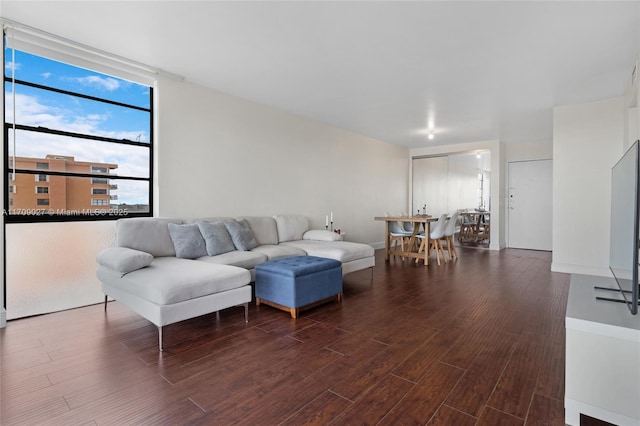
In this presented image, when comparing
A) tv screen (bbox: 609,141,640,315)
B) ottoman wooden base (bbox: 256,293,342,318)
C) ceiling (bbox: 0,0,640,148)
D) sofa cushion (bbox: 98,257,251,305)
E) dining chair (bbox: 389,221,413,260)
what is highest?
ceiling (bbox: 0,0,640,148)

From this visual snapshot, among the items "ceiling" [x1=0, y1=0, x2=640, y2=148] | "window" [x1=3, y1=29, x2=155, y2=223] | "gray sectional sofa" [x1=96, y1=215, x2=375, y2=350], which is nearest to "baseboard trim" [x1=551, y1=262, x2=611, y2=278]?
"ceiling" [x1=0, y1=0, x2=640, y2=148]

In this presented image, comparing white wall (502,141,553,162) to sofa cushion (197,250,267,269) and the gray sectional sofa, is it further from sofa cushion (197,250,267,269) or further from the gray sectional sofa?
sofa cushion (197,250,267,269)

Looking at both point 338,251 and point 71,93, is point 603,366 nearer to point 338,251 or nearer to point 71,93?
point 338,251

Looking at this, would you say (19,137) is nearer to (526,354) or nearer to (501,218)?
(526,354)

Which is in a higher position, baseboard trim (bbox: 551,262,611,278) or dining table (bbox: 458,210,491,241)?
dining table (bbox: 458,210,491,241)

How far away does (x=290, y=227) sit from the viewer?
4883mm

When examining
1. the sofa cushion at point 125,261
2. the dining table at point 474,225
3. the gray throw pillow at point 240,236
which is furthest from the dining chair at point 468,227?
the sofa cushion at point 125,261

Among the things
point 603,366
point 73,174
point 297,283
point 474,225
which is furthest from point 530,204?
point 73,174

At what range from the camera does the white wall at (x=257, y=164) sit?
3.84 m

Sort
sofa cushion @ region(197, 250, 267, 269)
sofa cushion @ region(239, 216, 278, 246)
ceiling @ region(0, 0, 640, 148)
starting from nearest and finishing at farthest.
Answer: ceiling @ region(0, 0, 640, 148) < sofa cushion @ region(197, 250, 267, 269) < sofa cushion @ region(239, 216, 278, 246)

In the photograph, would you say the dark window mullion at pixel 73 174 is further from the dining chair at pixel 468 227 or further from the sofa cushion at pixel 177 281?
the dining chair at pixel 468 227

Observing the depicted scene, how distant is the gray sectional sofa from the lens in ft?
7.83

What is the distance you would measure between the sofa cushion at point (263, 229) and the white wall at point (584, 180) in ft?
14.3

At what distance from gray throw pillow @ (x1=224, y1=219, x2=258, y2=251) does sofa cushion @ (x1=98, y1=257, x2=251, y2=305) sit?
2.83 ft
